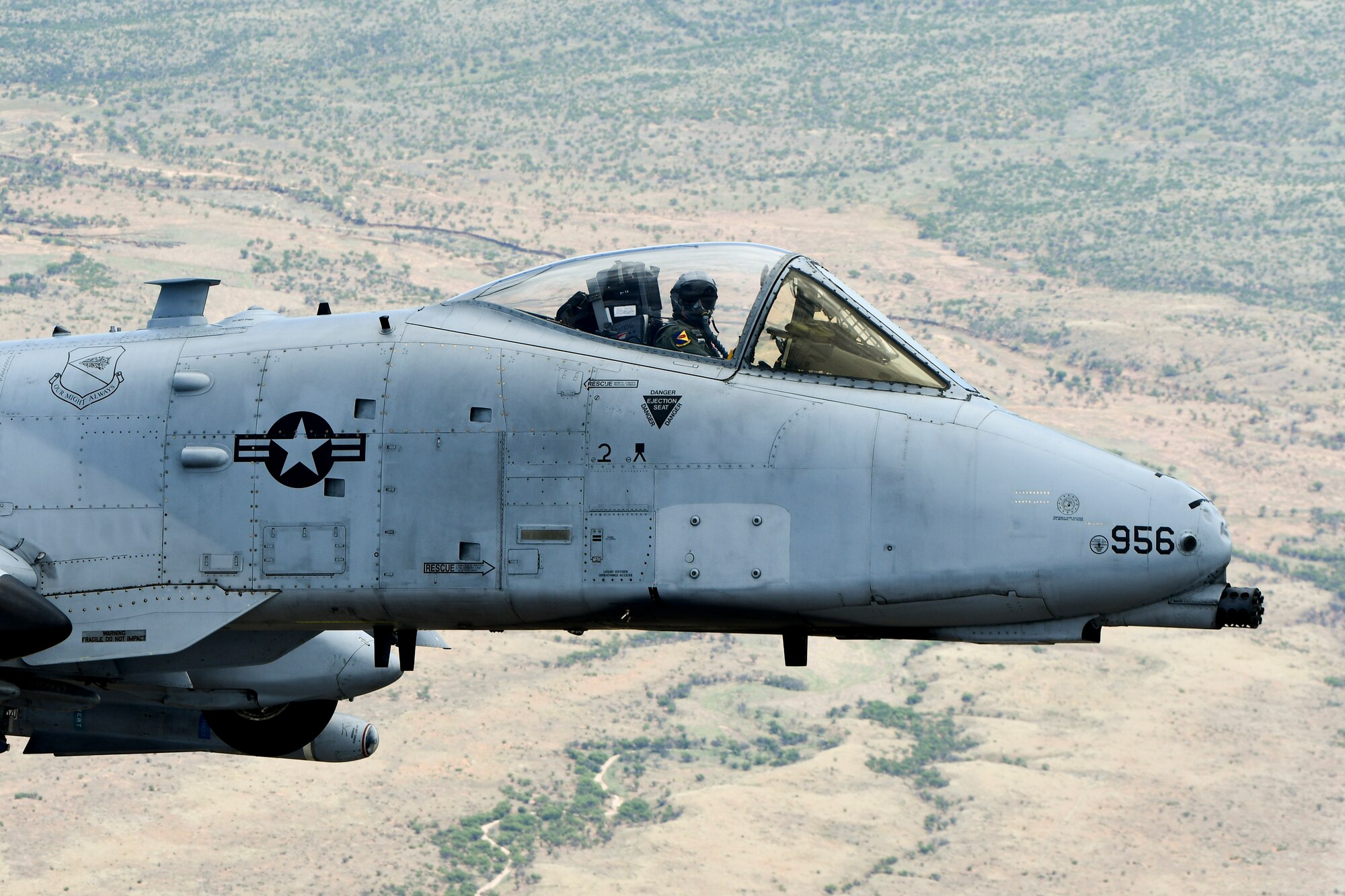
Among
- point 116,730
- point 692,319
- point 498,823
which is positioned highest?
point 692,319

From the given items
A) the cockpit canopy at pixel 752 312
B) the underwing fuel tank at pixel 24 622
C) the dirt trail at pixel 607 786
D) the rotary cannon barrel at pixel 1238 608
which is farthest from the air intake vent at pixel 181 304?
the dirt trail at pixel 607 786

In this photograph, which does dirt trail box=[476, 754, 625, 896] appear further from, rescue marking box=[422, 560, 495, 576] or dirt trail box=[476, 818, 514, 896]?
rescue marking box=[422, 560, 495, 576]

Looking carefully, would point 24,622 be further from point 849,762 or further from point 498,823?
point 849,762

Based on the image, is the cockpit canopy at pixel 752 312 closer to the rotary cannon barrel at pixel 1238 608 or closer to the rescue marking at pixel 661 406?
the rescue marking at pixel 661 406

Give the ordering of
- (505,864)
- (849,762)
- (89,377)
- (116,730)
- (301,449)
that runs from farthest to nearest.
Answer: (849,762) < (505,864) < (116,730) < (89,377) < (301,449)

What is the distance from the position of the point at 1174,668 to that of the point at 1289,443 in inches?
1573

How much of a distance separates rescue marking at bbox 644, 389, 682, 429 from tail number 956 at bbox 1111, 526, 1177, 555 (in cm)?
402

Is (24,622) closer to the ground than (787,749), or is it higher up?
higher up

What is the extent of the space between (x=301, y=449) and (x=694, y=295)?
4120 mm

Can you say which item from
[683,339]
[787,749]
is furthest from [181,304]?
[787,749]

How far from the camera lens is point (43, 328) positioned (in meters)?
154

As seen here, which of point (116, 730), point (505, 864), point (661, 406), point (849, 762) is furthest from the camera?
point (849, 762)

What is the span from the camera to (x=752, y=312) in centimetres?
1563

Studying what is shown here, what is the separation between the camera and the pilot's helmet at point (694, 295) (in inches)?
623
